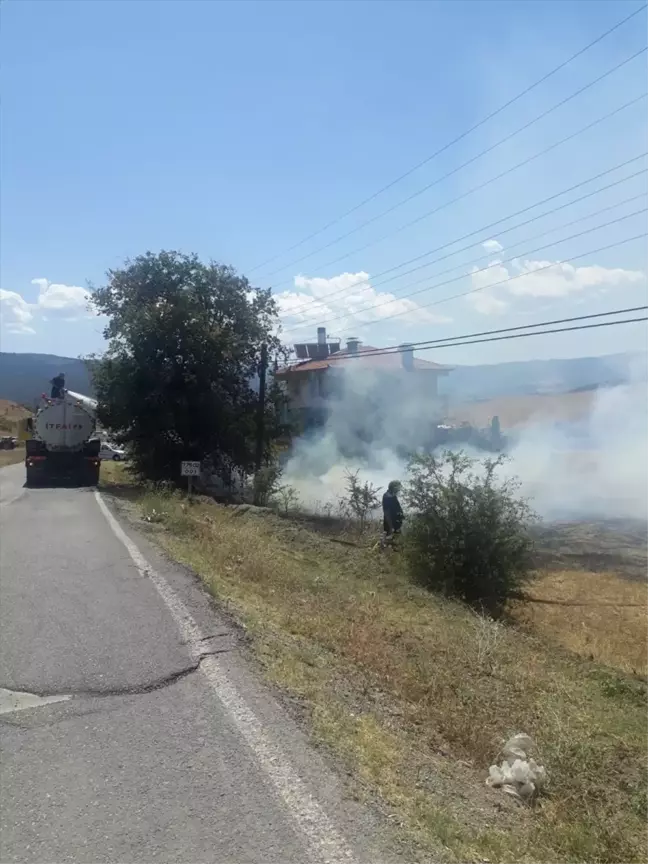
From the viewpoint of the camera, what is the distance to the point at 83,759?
4062mm

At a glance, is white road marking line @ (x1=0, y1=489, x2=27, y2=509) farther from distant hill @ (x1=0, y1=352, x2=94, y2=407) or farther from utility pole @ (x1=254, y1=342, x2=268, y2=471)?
distant hill @ (x1=0, y1=352, x2=94, y2=407)

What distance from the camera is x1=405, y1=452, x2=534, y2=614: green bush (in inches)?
563

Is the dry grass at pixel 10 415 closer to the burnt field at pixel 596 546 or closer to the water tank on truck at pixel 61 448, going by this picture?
the water tank on truck at pixel 61 448

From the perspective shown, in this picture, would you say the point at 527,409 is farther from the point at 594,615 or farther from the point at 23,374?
the point at 23,374

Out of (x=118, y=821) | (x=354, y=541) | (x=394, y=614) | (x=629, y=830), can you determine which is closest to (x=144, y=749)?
(x=118, y=821)

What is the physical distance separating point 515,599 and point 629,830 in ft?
36.4

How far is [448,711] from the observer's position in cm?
543

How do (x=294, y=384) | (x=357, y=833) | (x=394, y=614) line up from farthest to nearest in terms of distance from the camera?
1. (x=294, y=384)
2. (x=394, y=614)
3. (x=357, y=833)

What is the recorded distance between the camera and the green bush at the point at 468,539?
1430cm

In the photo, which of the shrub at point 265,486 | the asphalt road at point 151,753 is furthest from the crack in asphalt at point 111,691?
the shrub at point 265,486

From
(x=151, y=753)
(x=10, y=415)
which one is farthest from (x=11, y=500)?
(x=10, y=415)

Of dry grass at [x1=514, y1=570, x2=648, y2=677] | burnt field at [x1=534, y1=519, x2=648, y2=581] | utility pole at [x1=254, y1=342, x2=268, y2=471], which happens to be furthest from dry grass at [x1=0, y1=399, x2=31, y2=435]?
dry grass at [x1=514, y1=570, x2=648, y2=677]

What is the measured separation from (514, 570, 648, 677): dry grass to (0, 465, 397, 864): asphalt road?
6.61m

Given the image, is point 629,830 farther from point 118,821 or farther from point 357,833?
point 118,821
